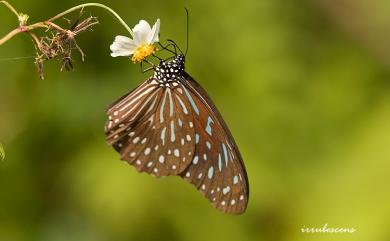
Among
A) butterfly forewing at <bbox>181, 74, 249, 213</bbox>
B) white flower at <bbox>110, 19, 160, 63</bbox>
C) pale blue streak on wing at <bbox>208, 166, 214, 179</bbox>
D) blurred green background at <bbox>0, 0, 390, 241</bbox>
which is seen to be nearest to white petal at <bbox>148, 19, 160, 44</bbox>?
white flower at <bbox>110, 19, 160, 63</bbox>

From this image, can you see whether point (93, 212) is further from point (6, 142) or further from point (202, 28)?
point (202, 28)

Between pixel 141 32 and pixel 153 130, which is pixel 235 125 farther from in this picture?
pixel 141 32

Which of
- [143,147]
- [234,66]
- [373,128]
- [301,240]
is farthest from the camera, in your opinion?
[234,66]

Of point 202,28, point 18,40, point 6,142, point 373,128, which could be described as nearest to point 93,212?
point 6,142

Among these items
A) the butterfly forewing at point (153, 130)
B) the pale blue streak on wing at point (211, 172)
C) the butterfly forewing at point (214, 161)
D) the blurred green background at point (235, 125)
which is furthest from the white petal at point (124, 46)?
the blurred green background at point (235, 125)

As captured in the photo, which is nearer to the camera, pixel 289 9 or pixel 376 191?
pixel 376 191

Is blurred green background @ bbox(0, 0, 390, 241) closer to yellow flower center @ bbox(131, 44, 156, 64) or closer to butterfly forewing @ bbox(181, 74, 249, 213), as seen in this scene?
butterfly forewing @ bbox(181, 74, 249, 213)

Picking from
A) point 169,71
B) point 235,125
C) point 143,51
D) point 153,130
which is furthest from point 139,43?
point 235,125
